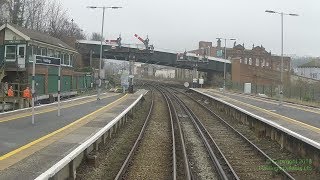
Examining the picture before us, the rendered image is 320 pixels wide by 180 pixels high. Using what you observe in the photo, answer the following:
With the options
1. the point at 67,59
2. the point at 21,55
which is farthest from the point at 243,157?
the point at 67,59

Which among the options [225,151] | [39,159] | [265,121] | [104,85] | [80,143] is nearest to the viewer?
[39,159]

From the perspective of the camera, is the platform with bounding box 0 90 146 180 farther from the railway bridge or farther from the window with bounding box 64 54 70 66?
the railway bridge

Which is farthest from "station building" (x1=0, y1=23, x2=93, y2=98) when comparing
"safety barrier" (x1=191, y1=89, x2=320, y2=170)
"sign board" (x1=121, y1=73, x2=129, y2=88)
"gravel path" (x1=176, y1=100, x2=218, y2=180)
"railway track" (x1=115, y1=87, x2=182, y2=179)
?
"safety barrier" (x1=191, y1=89, x2=320, y2=170)

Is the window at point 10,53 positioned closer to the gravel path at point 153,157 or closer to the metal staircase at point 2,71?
the metal staircase at point 2,71

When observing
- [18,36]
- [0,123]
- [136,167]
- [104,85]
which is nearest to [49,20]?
[104,85]

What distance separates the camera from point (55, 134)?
14773 mm

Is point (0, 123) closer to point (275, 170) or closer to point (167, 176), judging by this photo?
point (167, 176)

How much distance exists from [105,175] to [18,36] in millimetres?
26048

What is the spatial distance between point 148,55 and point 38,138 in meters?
64.0

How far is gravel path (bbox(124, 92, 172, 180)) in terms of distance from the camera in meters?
12.3

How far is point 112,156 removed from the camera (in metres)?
14.9

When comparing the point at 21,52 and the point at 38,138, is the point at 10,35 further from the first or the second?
the point at 38,138

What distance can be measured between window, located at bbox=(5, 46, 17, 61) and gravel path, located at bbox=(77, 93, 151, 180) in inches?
656

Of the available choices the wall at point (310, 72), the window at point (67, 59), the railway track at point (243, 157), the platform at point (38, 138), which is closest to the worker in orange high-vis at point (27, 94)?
the platform at point (38, 138)
